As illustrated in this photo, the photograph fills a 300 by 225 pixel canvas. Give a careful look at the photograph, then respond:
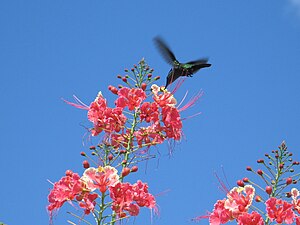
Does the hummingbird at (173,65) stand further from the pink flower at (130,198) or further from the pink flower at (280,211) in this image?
the pink flower at (280,211)

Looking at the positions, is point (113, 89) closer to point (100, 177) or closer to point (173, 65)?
point (173, 65)

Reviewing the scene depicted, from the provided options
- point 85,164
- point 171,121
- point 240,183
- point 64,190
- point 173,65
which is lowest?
point 240,183

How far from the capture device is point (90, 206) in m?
4.39

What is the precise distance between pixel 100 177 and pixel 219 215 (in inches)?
44.9

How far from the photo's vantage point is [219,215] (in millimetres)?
4988

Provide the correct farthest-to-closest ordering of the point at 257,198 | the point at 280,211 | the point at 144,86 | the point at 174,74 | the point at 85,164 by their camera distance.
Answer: the point at 174,74 < the point at 144,86 < the point at 257,198 < the point at 280,211 < the point at 85,164

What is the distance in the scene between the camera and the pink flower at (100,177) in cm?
451

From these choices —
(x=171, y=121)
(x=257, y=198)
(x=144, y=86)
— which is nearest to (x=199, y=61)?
(x=144, y=86)

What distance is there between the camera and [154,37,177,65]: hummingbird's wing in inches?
229

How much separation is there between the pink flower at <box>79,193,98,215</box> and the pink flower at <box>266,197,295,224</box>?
1434mm

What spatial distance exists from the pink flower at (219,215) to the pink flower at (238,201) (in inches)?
1.7

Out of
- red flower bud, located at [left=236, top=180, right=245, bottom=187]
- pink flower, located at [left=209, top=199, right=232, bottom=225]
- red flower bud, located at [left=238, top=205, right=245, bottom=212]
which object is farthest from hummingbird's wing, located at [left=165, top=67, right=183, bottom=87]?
red flower bud, located at [left=238, top=205, right=245, bottom=212]

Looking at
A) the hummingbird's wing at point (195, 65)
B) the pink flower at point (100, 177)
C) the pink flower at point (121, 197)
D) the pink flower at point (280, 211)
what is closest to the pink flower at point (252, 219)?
the pink flower at point (280, 211)

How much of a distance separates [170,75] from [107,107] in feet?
2.72
